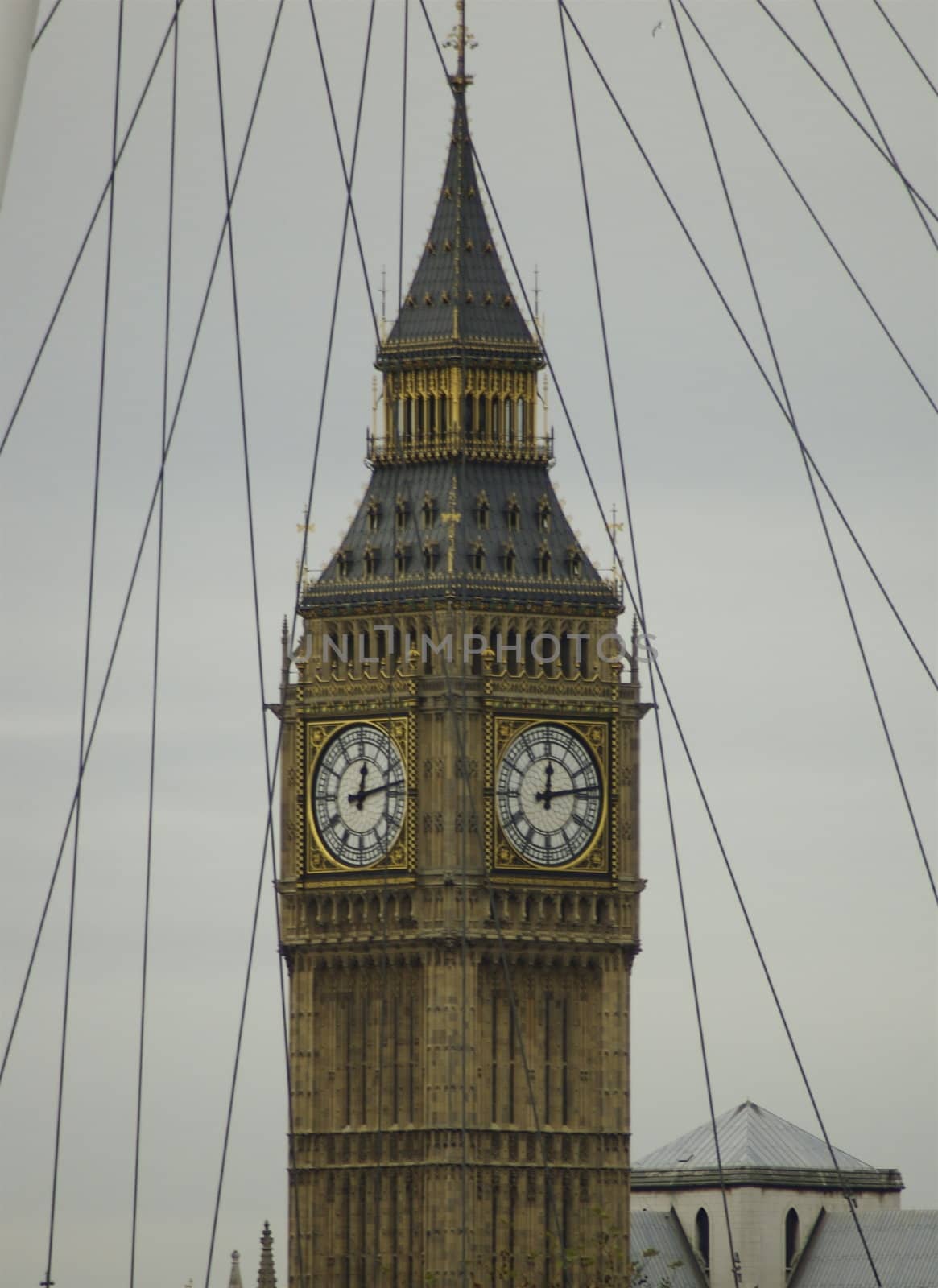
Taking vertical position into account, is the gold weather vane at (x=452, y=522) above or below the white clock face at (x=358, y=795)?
above

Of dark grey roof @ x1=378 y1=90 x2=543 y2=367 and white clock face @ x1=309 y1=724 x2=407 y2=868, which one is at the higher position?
dark grey roof @ x1=378 y1=90 x2=543 y2=367

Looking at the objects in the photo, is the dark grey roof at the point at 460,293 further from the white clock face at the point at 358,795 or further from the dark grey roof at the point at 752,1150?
the dark grey roof at the point at 752,1150

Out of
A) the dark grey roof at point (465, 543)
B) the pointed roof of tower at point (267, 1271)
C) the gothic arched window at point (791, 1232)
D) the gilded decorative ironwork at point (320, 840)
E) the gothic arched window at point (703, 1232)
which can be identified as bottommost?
the pointed roof of tower at point (267, 1271)

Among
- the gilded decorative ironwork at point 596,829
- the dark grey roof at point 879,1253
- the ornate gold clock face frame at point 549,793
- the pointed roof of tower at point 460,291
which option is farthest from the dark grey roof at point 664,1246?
the pointed roof of tower at point 460,291

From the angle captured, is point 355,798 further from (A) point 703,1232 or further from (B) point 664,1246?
(A) point 703,1232

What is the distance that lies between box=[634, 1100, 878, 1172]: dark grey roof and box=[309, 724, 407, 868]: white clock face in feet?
121

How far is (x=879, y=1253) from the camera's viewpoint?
176 m

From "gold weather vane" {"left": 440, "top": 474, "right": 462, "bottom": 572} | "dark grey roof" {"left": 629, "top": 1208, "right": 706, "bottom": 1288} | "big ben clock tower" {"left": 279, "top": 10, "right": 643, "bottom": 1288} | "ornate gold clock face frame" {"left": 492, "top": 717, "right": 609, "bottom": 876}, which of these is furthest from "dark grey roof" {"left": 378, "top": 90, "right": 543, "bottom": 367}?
"dark grey roof" {"left": 629, "top": 1208, "right": 706, "bottom": 1288}

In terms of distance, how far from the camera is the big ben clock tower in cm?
14312

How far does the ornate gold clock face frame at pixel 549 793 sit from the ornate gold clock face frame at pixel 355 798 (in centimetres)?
274

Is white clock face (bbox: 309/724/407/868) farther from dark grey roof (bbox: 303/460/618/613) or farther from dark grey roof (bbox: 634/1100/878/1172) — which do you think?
dark grey roof (bbox: 634/1100/878/1172)

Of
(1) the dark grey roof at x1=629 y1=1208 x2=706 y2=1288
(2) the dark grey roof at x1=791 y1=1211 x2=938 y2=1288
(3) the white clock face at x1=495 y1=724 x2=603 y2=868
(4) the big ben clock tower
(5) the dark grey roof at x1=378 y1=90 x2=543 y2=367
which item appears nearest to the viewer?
(4) the big ben clock tower

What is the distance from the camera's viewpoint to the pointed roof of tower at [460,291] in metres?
Answer: 146

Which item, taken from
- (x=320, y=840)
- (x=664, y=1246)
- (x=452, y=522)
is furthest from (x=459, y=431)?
(x=664, y=1246)
